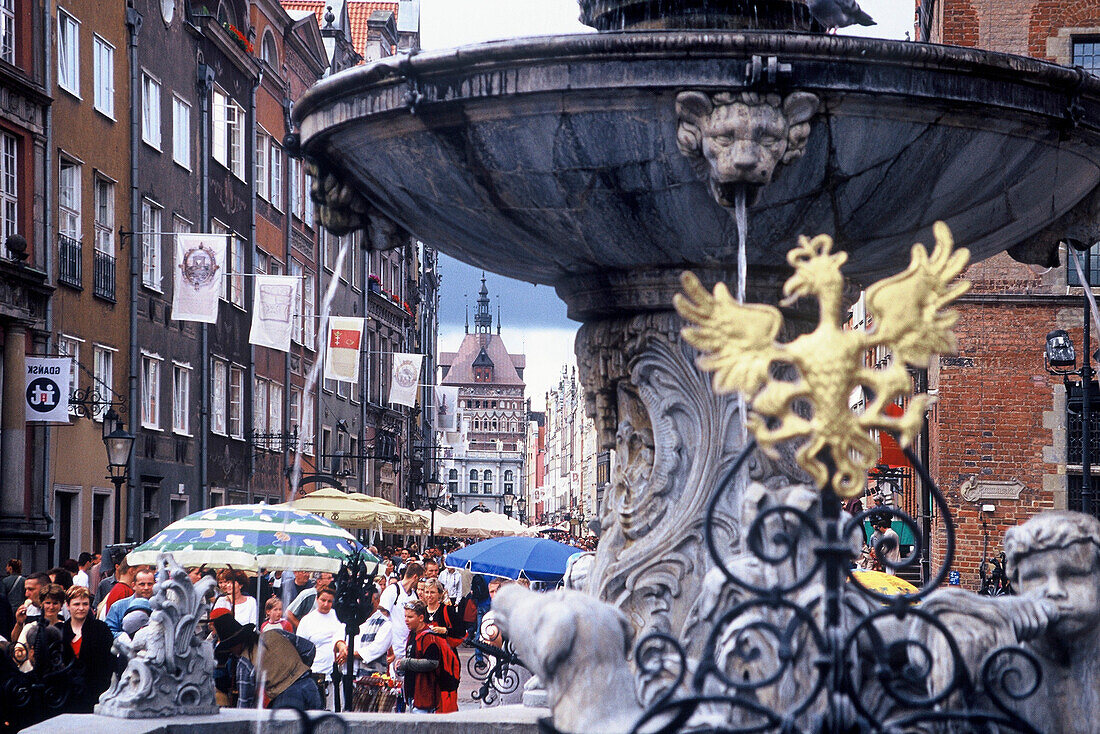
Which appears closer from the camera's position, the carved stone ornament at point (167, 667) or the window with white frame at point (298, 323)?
the carved stone ornament at point (167, 667)

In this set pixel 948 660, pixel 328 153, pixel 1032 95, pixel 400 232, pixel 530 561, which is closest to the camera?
pixel 948 660

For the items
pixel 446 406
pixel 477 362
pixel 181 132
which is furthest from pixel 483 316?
pixel 181 132

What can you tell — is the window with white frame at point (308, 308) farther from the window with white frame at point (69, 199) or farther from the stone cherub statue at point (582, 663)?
the stone cherub statue at point (582, 663)

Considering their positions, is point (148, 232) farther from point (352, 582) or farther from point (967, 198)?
point (967, 198)

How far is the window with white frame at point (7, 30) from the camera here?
74.3 feet

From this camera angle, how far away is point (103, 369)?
26.6 meters

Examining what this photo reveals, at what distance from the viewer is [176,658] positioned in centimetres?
630

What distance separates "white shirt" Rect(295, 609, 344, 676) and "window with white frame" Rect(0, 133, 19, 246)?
12.1 m

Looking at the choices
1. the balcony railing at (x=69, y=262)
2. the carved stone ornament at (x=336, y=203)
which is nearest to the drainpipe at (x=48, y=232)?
the balcony railing at (x=69, y=262)

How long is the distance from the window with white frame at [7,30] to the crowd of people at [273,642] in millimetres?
10474

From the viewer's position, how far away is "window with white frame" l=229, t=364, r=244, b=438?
35031mm

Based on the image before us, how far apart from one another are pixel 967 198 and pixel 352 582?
6.02m

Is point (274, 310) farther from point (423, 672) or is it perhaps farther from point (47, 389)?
point (423, 672)

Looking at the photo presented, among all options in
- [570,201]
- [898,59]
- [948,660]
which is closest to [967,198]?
[898,59]
